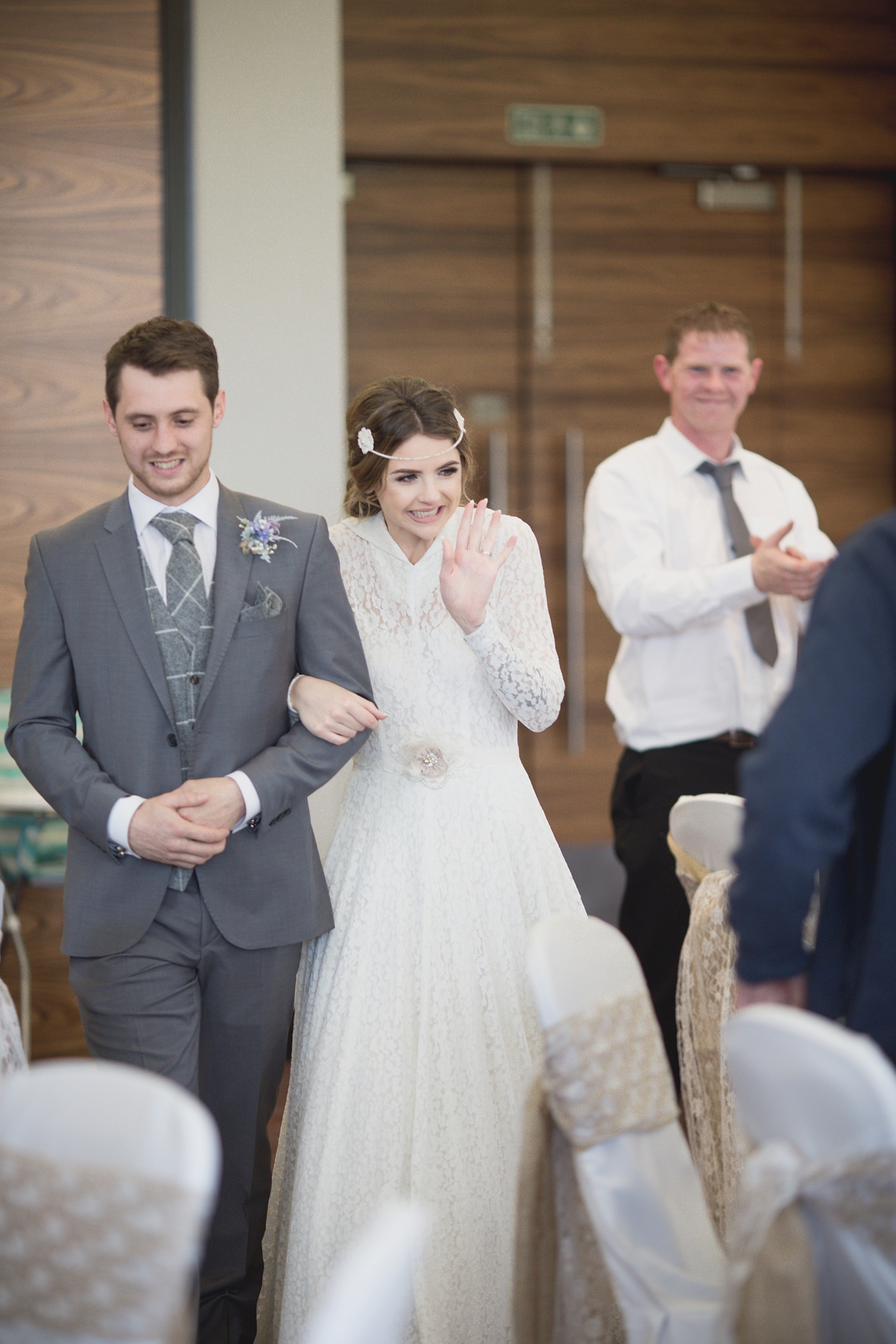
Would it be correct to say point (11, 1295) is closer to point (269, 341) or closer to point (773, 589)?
point (773, 589)

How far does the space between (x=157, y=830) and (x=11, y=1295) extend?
0.90 meters

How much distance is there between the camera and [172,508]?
217 centimetres

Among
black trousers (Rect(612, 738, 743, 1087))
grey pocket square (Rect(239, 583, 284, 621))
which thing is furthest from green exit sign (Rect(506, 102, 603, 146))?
grey pocket square (Rect(239, 583, 284, 621))

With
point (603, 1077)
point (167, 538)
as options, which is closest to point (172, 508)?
point (167, 538)

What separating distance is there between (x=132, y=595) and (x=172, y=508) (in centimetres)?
17

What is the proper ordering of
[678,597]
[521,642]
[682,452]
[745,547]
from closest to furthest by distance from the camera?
1. [521,642]
2. [678,597]
3. [745,547]
4. [682,452]

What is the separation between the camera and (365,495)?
99.2 inches

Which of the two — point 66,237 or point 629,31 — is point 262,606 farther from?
point 629,31

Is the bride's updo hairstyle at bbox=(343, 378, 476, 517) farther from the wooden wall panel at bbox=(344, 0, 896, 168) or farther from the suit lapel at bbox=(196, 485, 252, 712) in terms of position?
the wooden wall panel at bbox=(344, 0, 896, 168)

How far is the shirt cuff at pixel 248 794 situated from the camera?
207cm

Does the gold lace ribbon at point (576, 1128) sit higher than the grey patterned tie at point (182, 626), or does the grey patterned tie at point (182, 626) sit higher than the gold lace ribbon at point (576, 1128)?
the grey patterned tie at point (182, 626)

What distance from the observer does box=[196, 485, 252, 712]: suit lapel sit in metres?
2.09
